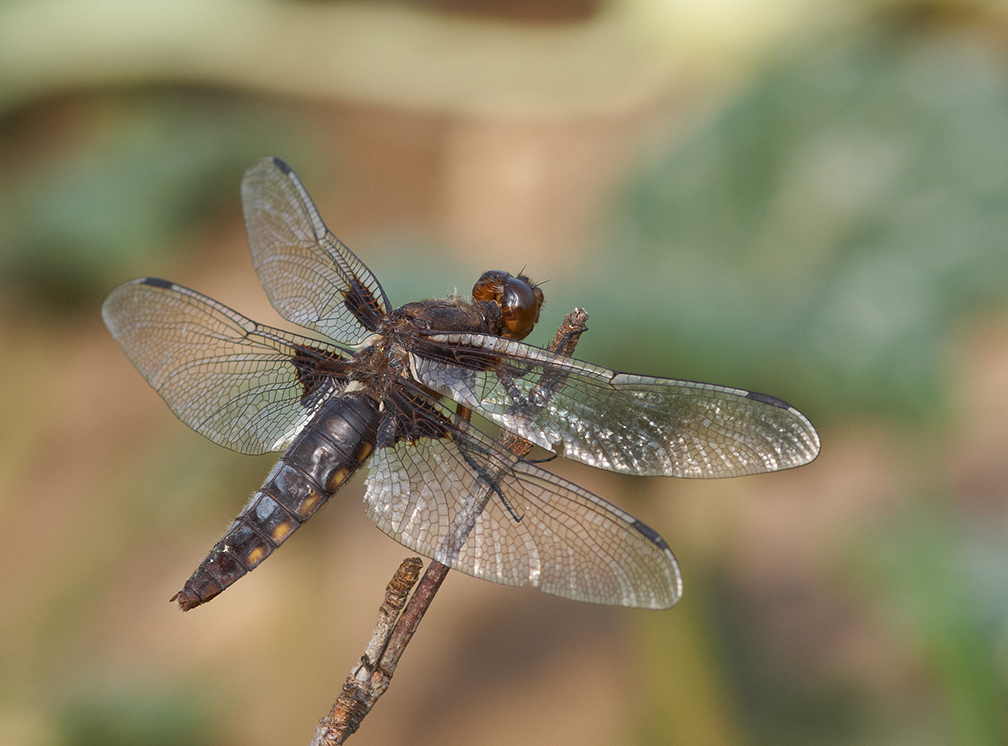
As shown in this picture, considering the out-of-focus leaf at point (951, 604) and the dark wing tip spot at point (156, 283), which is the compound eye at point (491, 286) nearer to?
the dark wing tip spot at point (156, 283)

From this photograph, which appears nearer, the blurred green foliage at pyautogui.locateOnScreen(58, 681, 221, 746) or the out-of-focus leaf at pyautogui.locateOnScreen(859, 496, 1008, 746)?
the out-of-focus leaf at pyautogui.locateOnScreen(859, 496, 1008, 746)

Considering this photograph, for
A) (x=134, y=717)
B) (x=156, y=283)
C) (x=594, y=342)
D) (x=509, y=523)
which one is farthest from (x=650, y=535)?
(x=134, y=717)

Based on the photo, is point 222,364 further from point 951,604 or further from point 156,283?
point 951,604

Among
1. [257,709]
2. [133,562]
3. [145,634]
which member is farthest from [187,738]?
[133,562]

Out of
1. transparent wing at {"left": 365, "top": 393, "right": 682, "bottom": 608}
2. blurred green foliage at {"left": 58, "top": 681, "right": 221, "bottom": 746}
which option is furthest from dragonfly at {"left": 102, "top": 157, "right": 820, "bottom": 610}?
blurred green foliage at {"left": 58, "top": 681, "right": 221, "bottom": 746}

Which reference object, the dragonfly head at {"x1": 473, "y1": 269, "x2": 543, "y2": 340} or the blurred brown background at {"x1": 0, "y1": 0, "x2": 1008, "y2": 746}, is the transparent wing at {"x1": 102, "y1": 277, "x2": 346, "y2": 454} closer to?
the dragonfly head at {"x1": 473, "y1": 269, "x2": 543, "y2": 340}
